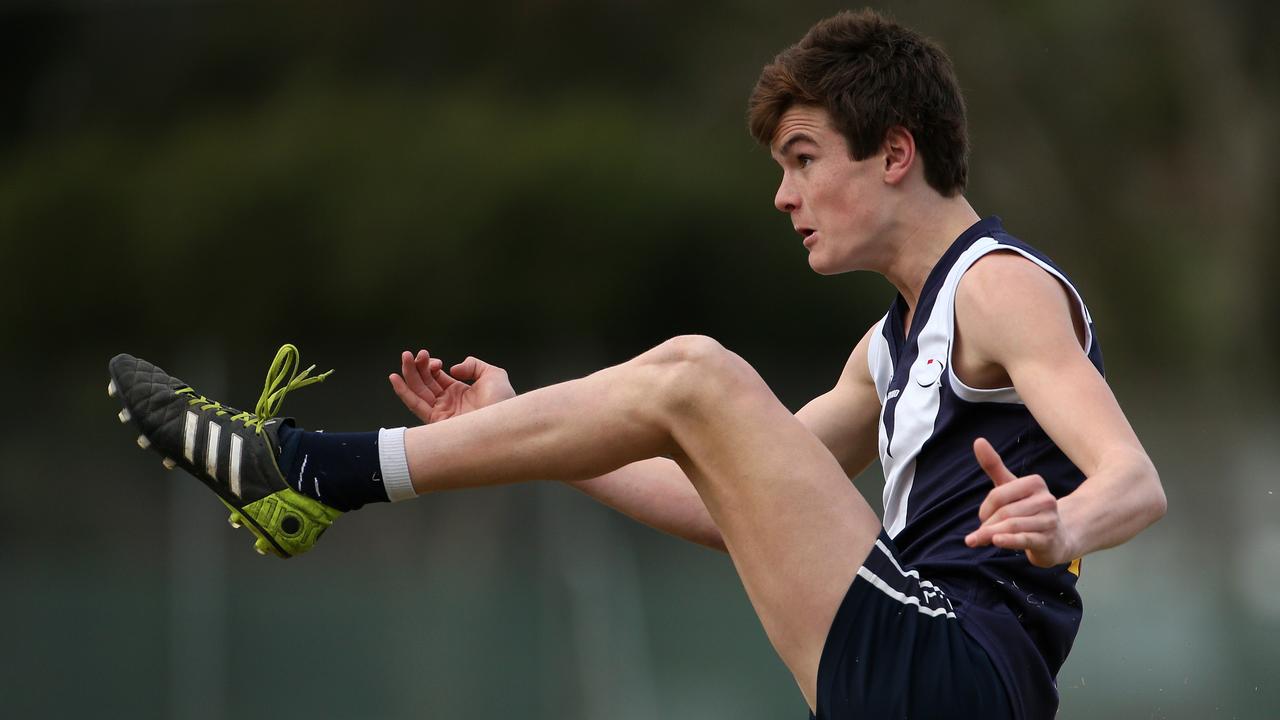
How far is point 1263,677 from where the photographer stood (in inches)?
131

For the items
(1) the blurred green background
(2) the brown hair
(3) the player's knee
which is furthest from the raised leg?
(1) the blurred green background

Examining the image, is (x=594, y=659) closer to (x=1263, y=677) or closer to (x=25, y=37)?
(x=1263, y=677)

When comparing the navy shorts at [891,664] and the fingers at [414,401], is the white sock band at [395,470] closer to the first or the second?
the fingers at [414,401]

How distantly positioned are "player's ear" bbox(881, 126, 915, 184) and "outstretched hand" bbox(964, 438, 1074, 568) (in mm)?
485

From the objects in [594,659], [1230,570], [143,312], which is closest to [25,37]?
[143,312]

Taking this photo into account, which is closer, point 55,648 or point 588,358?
point 55,648

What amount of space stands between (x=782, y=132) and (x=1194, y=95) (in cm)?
380

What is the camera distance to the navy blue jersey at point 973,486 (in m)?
1.20

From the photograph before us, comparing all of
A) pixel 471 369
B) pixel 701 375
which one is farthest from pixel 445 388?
pixel 701 375

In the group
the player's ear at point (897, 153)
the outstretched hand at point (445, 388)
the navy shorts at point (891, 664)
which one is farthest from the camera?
the outstretched hand at point (445, 388)

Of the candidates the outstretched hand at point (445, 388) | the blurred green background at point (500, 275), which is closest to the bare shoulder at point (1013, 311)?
the outstretched hand at point (445, 388)

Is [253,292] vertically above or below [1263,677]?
above

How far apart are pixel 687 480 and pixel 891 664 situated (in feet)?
1.39

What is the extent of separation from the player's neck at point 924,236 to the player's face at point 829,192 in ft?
0.08
